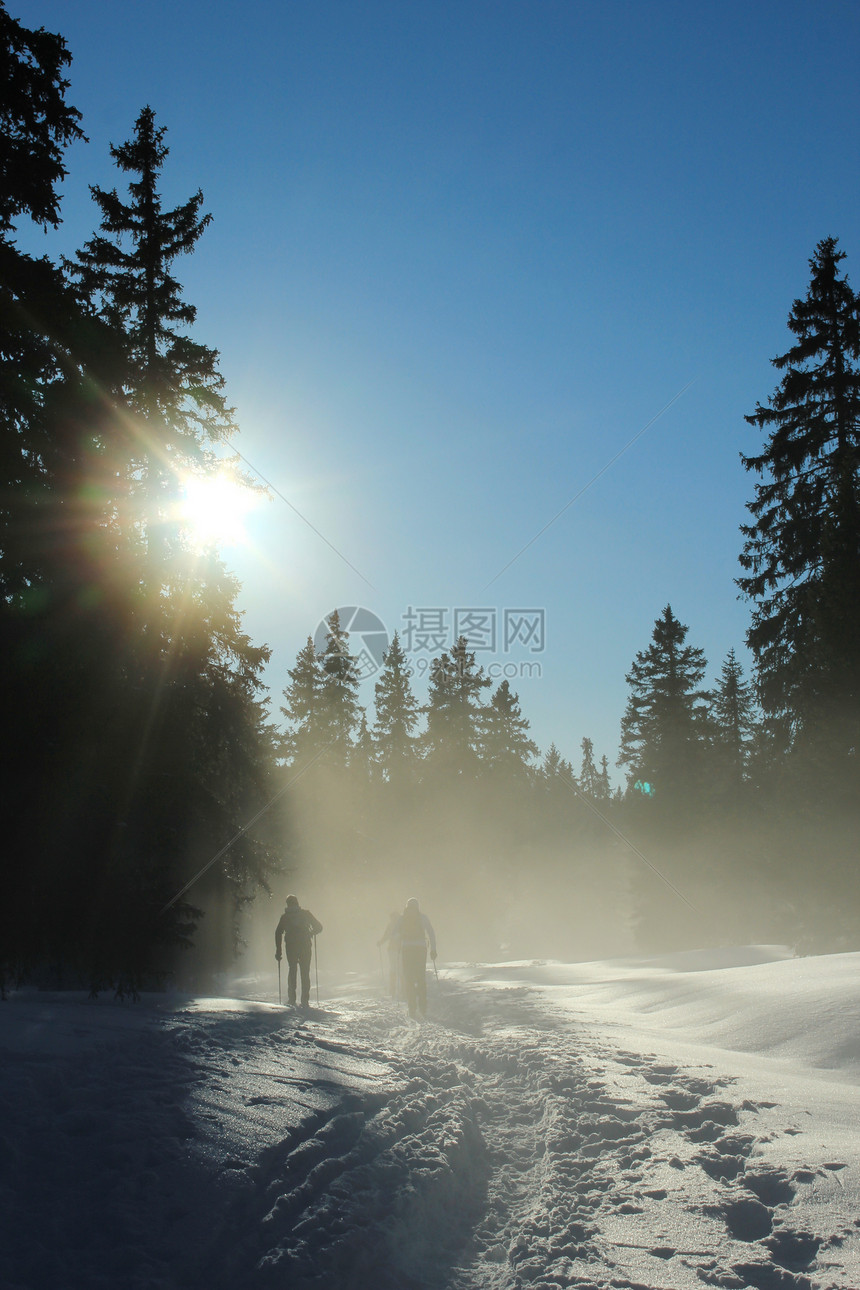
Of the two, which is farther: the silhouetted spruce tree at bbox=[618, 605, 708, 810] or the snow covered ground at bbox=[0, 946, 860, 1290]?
the silhouetted spruce tree at bbox=[618, 605, 708, 810]

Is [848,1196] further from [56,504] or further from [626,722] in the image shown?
[626,722]

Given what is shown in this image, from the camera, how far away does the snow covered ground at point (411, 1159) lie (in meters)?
3.66

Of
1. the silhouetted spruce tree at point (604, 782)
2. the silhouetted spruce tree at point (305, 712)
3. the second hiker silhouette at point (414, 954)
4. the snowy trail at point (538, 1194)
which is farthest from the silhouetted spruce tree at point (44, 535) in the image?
the silhouetted spruce tree at point (604, 782)

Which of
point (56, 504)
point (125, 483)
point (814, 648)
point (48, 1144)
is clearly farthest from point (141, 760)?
point (814, 648)

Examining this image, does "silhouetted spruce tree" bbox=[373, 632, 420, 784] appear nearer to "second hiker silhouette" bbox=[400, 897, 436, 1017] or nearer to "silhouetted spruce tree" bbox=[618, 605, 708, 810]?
"silhouetted spruce tree" bbox=[618, 605, 708, 810]

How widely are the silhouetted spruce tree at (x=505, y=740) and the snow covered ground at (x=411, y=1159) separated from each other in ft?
114

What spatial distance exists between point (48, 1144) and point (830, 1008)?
799 cm

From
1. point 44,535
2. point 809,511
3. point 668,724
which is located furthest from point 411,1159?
point 668,724

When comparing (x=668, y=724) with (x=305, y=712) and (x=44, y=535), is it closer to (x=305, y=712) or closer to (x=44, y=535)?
(x=305, y=712)

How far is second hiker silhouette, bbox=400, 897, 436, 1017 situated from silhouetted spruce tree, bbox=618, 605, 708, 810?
23313 millimetres

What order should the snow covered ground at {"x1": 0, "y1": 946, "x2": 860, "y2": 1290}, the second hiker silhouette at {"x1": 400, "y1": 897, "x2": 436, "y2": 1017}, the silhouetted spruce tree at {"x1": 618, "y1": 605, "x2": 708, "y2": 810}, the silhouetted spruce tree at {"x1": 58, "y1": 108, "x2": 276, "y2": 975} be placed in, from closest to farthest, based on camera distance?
the snow covered ground at {"x1": 0, "y1": 946, "x2": 860, "y2": 1290}
the silhouetted spruce tree at {"x1": 58, "y1": 108, "x2": 276, "y2": 975}
the second hiker silhouette at {"x1": 400, "y1": 897, "x2": 436, "y2": 1017}
the silhouetted spruce tree at {"x1": 618, "y1": 605, "x2": 708, "y2": 810}

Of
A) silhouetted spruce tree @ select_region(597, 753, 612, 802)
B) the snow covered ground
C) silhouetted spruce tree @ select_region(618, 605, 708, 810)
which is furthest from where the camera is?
silhouetted spruce tree @ select_region(597, 753, 612, 802)

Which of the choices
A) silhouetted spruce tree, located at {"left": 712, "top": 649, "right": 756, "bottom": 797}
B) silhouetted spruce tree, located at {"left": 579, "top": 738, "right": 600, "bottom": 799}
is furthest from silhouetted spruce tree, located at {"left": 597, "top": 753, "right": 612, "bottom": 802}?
silhouetted spruce tree, located at {"left": 712, "top": 649, "right": 756, "bottom": 797}

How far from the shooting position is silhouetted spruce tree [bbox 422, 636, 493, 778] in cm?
4247
